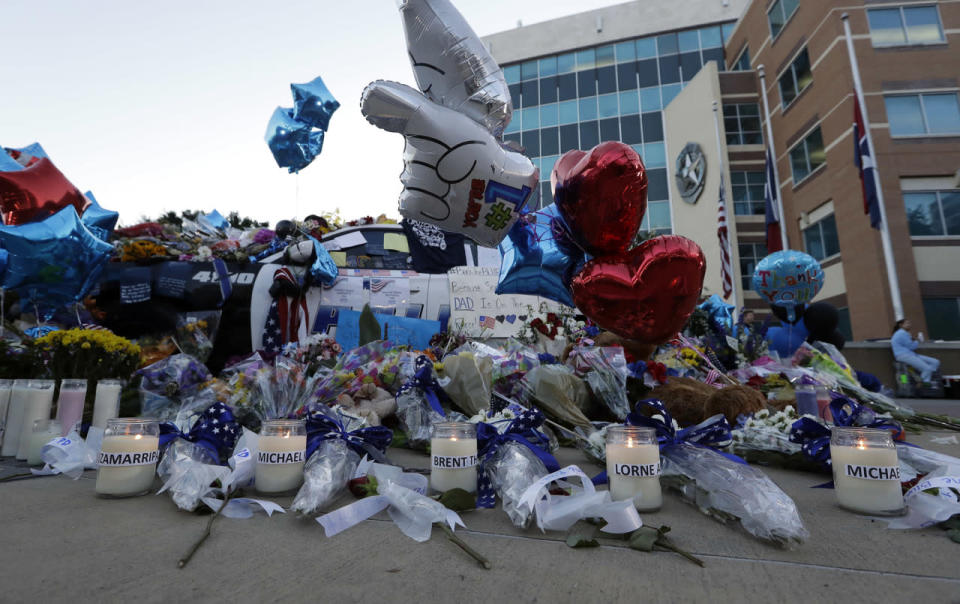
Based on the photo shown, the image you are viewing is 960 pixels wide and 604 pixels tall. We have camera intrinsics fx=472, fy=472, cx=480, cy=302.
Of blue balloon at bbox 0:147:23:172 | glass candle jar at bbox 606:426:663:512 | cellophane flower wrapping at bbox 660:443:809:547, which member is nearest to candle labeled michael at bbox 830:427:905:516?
cellophane flower wrapping at bbox 660:443:809:547

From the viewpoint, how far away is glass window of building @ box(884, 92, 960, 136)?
13500 millimetres

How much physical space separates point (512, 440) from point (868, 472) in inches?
44.6

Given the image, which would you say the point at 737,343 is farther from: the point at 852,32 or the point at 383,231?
the point at 852,32

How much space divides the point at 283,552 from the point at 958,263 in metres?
17.7

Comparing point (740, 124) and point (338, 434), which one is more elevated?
point (740, 124)

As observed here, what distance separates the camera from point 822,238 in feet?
50.9

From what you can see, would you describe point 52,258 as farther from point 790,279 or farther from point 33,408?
point 790,279

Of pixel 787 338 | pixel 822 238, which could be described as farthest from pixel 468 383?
pixel 822 238

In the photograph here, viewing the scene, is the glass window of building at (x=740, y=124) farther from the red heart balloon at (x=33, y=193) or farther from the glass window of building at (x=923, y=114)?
the red heart balloon at (x=33, y=193)

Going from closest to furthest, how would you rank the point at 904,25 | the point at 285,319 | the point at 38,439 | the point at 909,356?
the point at 38,439, the point at 285,319, the point at 909,356, the point at 904,25

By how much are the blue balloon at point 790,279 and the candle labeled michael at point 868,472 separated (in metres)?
3.49

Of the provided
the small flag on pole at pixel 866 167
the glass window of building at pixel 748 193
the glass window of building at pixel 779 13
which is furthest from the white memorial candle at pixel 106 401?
the glass window of building at pixel 748 193

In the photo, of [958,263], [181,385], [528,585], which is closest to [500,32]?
[958,263]

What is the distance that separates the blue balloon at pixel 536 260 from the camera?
3514 mm
